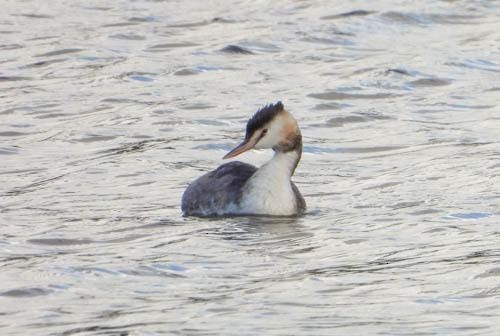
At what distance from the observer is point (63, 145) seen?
50.0 ft

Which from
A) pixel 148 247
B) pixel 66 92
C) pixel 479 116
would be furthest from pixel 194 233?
pixel 66 92

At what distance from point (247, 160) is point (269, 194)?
276 cm

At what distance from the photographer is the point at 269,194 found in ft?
39.8

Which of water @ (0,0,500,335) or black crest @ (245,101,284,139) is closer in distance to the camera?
water @ (0,0,500,335)

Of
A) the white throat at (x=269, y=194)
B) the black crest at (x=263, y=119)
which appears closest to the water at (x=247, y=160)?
the white throat at (x=269, y=194)

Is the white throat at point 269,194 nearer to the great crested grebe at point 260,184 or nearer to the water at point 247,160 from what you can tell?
Result: the great crested grebe at point 260,184

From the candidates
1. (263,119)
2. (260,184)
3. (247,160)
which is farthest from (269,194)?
(247,160)

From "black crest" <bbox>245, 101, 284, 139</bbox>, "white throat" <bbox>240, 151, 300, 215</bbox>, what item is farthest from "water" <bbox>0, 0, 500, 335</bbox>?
"black crest" <bbox>245, 101, 284, 139</bbox>

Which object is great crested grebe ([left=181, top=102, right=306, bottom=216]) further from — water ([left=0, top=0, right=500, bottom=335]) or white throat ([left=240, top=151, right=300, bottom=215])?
water ([left=0, top=0, right=500, bottom=335])

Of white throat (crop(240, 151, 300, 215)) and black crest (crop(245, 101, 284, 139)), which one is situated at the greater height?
black crest (crop(245, 101, 284, 139))

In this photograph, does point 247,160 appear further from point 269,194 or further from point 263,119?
point 269,194

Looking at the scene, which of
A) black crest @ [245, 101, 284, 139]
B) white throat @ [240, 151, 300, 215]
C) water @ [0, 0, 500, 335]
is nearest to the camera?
water @ [0, 0, 500, 335]

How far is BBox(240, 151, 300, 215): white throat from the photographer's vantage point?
1215 centimetres

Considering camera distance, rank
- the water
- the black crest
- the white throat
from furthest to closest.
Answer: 1. the black crest
2. the white throat
3. the water
